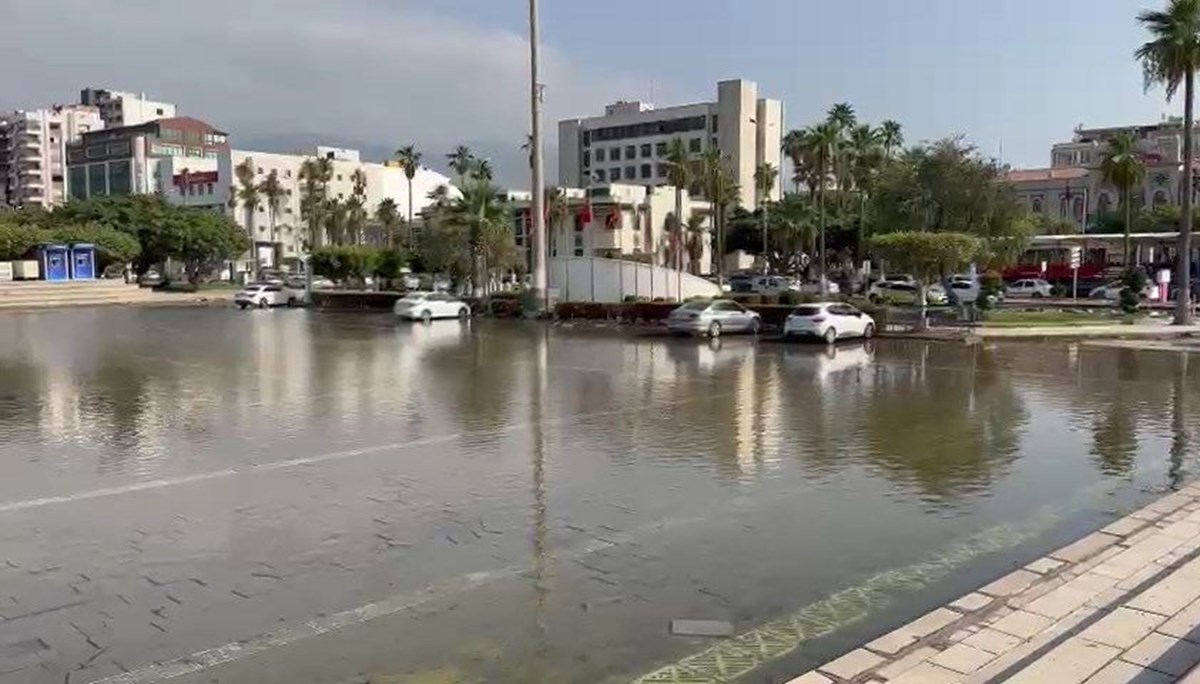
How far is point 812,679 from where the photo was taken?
5.51 meters

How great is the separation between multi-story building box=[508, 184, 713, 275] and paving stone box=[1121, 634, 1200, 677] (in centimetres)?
7904

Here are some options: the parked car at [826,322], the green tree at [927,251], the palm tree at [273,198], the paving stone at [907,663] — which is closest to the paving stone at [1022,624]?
the paving stone at [907,663]

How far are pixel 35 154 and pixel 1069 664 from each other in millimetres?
201877

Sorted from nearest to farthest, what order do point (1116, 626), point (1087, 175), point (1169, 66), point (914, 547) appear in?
point (1116, 626) < point (914, 547) < point (1169, 66) < point (1087, 175)

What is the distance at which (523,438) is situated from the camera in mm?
13930

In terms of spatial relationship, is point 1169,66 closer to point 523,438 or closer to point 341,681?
point 523,438

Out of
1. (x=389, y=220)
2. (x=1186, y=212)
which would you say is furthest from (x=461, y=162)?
(x=1186, y=212)

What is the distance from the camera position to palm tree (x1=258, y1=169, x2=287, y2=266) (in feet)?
402

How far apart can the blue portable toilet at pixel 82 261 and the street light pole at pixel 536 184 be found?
47701 millimetres

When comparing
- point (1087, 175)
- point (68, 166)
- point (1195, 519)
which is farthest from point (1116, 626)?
point (68, 166)

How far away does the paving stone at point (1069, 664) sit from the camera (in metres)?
5.49

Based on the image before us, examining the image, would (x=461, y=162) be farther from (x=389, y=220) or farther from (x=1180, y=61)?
(x=1180, y=61)

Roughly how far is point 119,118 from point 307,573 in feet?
692

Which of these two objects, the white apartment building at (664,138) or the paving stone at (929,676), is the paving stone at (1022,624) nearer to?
the paving stone at (929,676)
